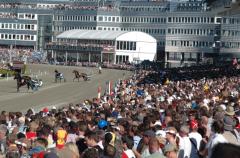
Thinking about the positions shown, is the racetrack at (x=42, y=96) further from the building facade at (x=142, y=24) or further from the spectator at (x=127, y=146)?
the building facade at (x=142, y=24)

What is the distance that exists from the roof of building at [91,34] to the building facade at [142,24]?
5.97 metres

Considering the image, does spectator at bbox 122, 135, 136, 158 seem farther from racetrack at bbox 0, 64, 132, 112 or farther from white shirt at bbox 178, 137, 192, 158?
racetrack at bbox 0, 64, 132, 112

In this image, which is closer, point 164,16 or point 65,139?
point 65,139

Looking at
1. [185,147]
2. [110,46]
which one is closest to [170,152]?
[185,147]

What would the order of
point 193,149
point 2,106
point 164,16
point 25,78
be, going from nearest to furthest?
point 193,149 < point 2,106 < point 25,78 < point 164,16

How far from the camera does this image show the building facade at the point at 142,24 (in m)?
123

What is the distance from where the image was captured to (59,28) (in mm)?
152500

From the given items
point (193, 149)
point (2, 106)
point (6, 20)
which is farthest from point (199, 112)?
point (6, 20)

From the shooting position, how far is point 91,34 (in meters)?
135

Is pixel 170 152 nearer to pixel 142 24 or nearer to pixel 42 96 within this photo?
pixel 42 96

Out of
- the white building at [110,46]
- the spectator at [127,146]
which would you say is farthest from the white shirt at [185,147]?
the white building at [110,46]

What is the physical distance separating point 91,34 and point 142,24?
11.2 m

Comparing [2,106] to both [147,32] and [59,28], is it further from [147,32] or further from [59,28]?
[59,28]

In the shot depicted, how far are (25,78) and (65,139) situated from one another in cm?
4369
